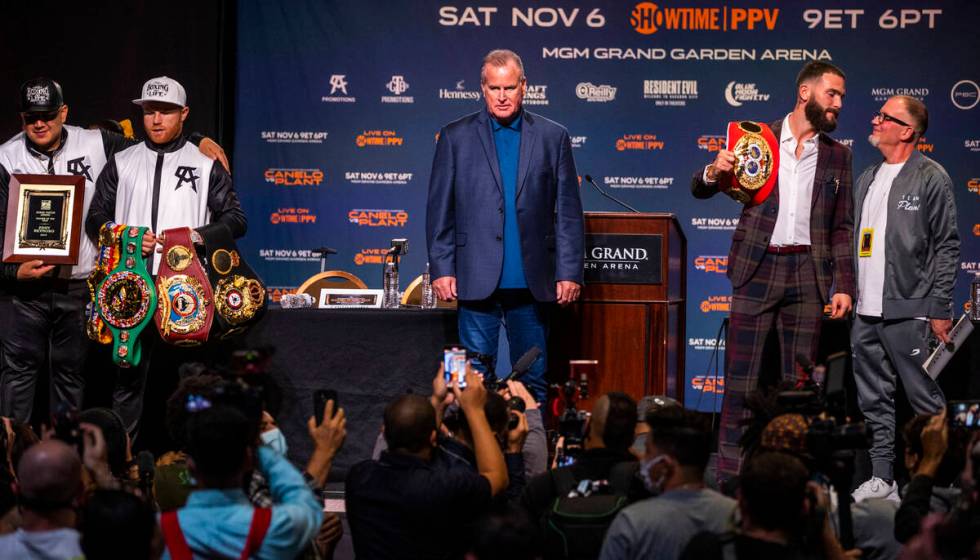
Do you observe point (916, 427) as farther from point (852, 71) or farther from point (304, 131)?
point (304, 131)

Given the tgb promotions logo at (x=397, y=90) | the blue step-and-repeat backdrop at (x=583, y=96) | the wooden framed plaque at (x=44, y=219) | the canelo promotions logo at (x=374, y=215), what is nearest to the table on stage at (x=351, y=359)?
the wooden framed plaque at (x=44, y=219)

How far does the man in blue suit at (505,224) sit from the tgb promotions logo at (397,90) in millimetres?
4174

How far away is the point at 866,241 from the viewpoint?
20.0 feet

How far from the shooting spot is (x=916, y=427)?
12.7 ft

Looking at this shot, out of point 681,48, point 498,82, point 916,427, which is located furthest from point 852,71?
point 916,427

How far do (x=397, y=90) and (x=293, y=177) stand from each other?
1.12 m

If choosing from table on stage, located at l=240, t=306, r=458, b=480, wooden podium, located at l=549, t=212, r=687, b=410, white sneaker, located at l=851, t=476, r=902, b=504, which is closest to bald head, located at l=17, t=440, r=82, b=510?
table on stage, located at l=240, t=306, r=458, b=480

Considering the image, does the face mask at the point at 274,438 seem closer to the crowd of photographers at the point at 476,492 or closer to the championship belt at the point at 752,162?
the crowd of photographers at the point at 476,492

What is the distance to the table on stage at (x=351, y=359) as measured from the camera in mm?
5949

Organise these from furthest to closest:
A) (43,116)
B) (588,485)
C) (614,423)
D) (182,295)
Answer: (43,116) < (182,295) < (614,423) < (588,485)

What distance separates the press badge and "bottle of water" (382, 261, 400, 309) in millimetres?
2479

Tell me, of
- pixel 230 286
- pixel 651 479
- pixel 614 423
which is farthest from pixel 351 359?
pixel 651 479

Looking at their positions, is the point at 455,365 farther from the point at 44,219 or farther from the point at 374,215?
the point at 374,215

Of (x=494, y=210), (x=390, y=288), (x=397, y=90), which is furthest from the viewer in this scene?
(x=397, y=90)
